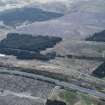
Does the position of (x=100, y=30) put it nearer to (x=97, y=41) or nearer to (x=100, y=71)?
(x=97, y=41)

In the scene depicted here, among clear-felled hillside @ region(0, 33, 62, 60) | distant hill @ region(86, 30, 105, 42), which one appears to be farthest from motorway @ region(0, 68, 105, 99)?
distant hill @ region(86, 30, 105, 42)

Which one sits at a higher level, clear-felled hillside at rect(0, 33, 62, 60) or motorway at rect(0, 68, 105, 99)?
clear-felled hillside at rect(0, 33, 62, 60)

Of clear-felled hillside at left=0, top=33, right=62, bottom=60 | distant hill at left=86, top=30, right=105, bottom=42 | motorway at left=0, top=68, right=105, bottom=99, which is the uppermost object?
distant hill at left=86, top=30, right=105, bottom=42

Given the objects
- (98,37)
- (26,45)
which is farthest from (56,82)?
(98,37)

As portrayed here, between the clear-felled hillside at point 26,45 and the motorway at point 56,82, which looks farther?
the clear-felled hillside at point 26,45

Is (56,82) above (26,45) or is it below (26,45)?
below

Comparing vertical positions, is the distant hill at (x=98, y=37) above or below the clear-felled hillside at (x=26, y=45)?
above

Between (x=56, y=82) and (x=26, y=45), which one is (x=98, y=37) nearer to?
(x=26, y=45)

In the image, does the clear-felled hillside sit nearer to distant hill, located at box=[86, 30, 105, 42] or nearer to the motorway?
distant hill, located at box=[86, 30, 105, 42]

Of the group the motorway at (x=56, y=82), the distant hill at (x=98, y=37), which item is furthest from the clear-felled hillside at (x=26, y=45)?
the motorway at (x=56, y=82)

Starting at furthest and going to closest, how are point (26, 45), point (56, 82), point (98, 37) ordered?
point (98, 37) → point (26, 45) → point (56, 82)

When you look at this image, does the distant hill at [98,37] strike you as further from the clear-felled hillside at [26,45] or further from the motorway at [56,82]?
the motorway at [56,82]
